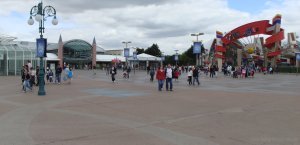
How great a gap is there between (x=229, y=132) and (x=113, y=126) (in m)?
2.78

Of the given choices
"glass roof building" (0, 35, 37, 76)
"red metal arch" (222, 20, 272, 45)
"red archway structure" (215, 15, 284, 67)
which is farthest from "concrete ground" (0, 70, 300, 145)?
"red metal arch" (222, 20, 272, 45)

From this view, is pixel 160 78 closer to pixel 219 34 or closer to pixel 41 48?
pixel 41 48

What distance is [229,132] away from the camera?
25.7 feet

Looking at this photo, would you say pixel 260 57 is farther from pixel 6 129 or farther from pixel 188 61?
pixel 6 129

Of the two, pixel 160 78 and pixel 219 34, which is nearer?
pixel 160 78

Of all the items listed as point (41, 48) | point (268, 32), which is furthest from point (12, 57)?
point (268, 32)

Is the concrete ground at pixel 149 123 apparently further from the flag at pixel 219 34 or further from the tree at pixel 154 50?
the tree at pixel 154 50

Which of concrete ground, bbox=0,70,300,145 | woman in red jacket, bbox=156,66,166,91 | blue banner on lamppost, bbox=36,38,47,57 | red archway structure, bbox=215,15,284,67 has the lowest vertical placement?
concrete ground, bbox=0,70,300,145

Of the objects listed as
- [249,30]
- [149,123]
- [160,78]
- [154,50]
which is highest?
[154,50]

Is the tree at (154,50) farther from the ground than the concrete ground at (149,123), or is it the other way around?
the tree at (154,50)

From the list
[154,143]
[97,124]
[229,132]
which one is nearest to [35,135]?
[97,124]

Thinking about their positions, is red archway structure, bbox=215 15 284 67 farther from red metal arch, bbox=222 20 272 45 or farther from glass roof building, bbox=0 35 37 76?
glass roof building, bbox=0 35 37 76

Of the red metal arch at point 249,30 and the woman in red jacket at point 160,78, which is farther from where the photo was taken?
the red metal arch at point 249,30

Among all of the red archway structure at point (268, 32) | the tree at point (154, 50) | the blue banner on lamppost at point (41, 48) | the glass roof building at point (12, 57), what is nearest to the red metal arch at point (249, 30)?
the red archway structure at point (268, 32)
